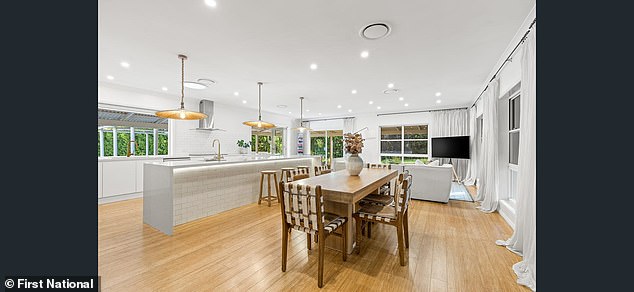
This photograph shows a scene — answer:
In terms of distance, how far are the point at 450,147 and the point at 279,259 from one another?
6332 millimetres

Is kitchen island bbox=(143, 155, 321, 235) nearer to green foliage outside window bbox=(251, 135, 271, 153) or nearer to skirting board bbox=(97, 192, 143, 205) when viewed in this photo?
skirting board bbox=(97, 192, 143, 205)

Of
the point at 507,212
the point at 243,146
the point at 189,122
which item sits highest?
the point at 189,122

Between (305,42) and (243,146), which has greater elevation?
(305,42)

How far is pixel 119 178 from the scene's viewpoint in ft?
14.4

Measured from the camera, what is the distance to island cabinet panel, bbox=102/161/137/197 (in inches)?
167

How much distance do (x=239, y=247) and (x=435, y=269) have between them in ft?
6.46

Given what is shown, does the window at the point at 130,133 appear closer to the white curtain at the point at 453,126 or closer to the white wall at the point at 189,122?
the white wall at the point at 189,122

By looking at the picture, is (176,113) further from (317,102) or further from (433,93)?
(433,93)

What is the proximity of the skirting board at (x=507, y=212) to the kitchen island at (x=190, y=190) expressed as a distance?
4.08 metres

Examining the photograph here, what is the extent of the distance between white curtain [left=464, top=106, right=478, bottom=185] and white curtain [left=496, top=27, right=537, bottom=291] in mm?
4502

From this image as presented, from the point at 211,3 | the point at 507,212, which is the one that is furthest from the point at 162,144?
the point at 507,212

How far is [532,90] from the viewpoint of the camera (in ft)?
6.66

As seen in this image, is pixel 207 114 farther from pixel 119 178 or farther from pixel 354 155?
pixel 354 155

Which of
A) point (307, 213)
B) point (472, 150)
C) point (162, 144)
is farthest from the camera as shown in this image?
point (472, 150)
